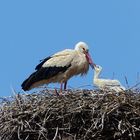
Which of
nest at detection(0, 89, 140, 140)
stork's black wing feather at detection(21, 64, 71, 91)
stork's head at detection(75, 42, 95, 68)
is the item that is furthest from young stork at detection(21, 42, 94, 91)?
nest at detection(0, 89, 140, 140)

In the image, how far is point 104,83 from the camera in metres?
10.4

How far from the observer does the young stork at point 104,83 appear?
9.78 m

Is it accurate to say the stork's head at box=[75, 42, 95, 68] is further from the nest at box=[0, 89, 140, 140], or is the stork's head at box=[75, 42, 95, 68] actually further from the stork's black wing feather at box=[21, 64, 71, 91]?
the nest at box=[0, 89, 140, 140]

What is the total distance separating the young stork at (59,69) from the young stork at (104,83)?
20 centimetres

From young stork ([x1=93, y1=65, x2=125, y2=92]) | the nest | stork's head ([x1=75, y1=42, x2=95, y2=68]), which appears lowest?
the nest

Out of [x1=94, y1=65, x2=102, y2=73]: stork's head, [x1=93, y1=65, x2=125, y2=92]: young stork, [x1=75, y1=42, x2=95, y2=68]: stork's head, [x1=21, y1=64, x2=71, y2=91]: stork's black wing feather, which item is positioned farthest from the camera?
[x1=75, y1=42, x2=95, y2=68]: stork's head

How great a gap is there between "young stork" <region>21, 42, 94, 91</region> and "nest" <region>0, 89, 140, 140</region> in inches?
66.0

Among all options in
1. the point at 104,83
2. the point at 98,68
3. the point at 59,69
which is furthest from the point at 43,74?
the point at 104,83

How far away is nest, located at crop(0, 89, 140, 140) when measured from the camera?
8.69 meters

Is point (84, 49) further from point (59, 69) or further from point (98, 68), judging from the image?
point (59, 69)

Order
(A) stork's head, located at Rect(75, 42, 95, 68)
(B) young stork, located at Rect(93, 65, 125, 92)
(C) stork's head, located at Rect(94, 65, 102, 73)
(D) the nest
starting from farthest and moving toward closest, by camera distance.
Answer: (A) stork's head, located at Rect(75, 42, 95, 68)
(C) stork's head, located at Rect(94, 65, 102, 73)
(B) young stork, located at Rect(93, 65, 125, 92)
(D) the nest

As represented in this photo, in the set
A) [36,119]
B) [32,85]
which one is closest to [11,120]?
[36,119]

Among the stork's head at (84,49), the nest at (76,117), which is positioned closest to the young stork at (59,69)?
the stork's head at (84,49)

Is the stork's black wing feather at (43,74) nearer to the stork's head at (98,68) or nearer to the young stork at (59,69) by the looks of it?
the young stork at (59,69)
